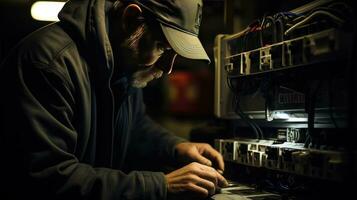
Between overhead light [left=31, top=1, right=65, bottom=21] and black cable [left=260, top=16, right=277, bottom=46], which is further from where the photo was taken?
overhead light [left=31, top=1, right=65, bottom=21]

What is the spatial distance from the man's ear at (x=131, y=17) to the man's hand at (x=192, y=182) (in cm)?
53

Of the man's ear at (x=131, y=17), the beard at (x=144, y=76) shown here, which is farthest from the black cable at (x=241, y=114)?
the man's ear at (x=131, y=17)

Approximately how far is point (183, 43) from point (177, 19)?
0.09 m

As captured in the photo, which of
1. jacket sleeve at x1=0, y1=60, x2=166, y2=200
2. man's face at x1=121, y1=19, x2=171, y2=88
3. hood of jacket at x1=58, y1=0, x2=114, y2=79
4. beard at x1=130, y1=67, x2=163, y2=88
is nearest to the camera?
jacket sleeve at x1=0, y1=60, x2=166, y2=200

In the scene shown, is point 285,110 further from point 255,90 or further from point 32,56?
point 32,56

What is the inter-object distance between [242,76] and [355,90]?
59 cm

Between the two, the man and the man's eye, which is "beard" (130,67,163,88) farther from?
the man's eye

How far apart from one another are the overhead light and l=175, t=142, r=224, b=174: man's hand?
0.97 m

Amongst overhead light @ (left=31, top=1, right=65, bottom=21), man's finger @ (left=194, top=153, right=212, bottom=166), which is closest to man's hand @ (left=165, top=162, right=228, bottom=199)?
man's finger @ (left=194, top=153, right=212, bottom=166)

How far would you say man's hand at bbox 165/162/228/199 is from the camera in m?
1.13

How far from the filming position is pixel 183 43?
4.09ft

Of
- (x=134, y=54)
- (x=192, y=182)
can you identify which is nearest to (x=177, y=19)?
(x=134, y=54)

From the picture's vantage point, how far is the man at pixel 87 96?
1.04 meters

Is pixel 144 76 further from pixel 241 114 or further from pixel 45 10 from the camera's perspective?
pixel 45 10
